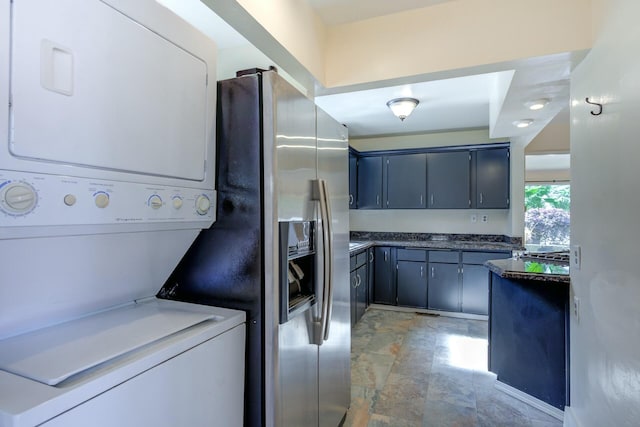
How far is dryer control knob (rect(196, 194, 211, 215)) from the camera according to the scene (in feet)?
3.89

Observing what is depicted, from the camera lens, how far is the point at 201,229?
1.31m

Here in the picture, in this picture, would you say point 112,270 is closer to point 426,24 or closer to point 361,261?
point 426,24

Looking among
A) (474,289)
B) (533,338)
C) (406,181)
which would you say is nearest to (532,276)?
(533,338)

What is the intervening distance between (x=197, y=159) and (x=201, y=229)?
0.28 m

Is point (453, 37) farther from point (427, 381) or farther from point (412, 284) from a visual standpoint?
point (412, 284)

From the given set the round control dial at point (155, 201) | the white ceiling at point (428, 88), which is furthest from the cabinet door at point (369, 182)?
the round control dial at point (155, 201)

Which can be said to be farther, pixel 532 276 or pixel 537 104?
pixel 537 104

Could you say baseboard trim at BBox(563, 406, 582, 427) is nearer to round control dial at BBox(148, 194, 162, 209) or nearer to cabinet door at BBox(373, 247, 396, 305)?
round control dial at BBox(148, 194, 162, 209)

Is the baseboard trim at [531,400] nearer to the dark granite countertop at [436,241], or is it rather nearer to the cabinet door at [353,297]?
the cabinet door at [353,297]

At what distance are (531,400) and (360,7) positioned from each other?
2.71 metres

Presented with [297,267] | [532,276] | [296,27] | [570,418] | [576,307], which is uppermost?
[296,27]

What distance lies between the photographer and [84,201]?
829 millimetres

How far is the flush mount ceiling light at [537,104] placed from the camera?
2.39 metres

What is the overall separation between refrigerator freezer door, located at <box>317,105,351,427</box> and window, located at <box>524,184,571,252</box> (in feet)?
18.1
